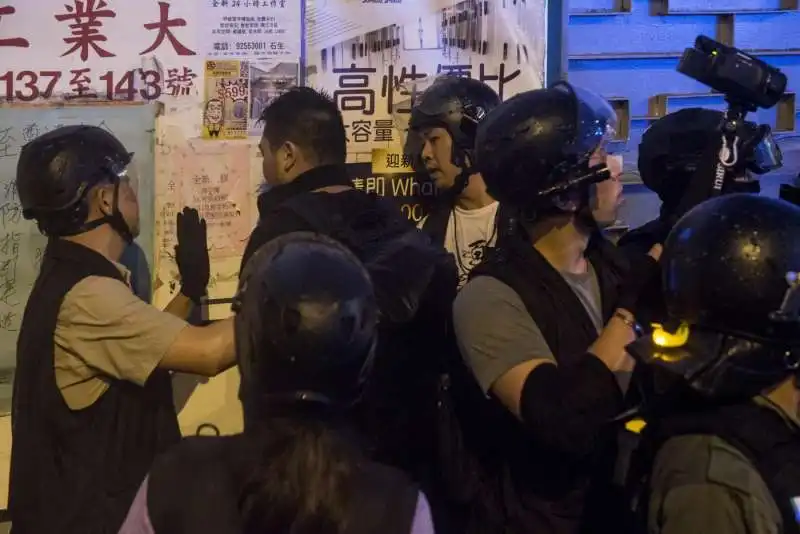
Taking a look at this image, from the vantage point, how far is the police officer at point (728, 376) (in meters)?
1.09

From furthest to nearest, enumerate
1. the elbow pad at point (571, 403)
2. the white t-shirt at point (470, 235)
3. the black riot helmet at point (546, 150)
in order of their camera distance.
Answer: the white t-shirt at point (470, 235), the black riot helmet at point (546, 150), the elbow pad at point (571, 403)

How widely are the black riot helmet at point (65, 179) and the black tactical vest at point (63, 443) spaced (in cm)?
10

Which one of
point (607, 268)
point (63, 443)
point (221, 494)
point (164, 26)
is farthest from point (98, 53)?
point (221, 494)

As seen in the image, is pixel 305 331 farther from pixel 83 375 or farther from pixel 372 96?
pixel 372 96

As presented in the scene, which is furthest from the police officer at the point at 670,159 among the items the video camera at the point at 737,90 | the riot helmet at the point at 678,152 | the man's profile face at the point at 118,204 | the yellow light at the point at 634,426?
the man's profile face at the point at 118,204

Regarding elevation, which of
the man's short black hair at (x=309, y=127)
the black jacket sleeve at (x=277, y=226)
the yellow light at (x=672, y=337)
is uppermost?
the man's short black hair at (x=309, y=127)

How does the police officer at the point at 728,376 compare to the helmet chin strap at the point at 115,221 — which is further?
the helmet chin strap at the point at 115,221

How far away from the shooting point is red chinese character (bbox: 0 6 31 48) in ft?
8.75

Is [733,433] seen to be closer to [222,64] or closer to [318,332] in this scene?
[318,332]

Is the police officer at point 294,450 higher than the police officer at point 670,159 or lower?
lower

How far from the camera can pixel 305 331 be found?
116cm

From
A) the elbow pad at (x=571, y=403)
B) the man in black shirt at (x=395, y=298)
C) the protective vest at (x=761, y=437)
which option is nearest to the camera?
the protective vest at (x=761, y=437)

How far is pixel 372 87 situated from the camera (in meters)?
2.87

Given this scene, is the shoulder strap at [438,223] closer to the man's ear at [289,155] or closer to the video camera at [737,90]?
the man's ear at [289,155]
